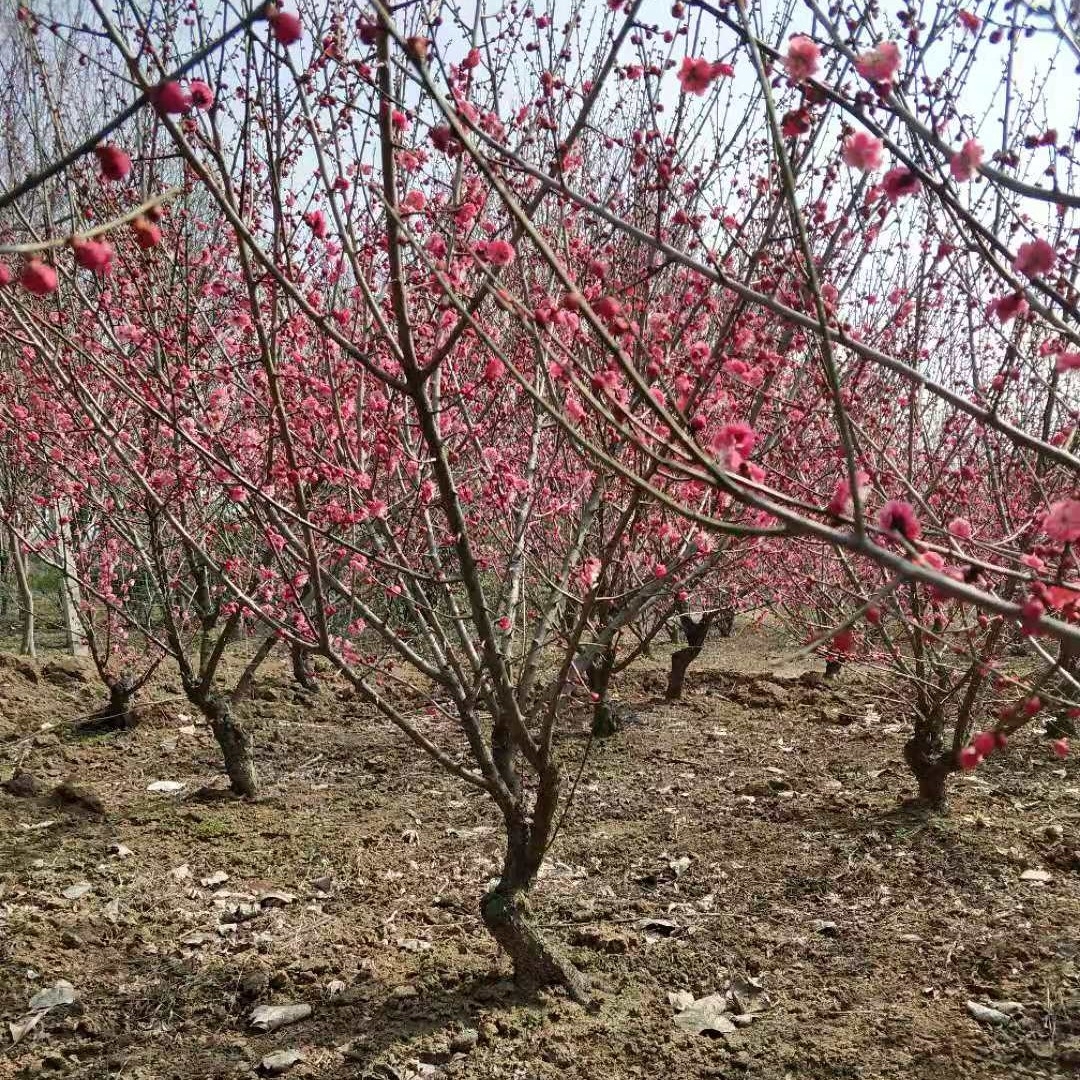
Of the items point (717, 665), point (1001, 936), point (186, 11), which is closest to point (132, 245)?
point (186, 11)

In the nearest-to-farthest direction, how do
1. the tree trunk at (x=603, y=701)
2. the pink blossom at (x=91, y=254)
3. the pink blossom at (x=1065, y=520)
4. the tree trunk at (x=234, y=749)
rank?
1. the pink blossom at (x=91, y=254)
2. the pink blossom at (x=1065, y=520)
3. the tree trunk at (x=234, y=749)
4. the tree trunk at (x=603, y=701)

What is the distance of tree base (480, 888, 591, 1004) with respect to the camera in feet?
9.31

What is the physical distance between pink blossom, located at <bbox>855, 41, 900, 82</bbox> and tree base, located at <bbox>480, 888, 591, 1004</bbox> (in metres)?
2.38

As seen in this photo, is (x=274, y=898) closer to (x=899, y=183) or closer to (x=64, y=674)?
(x=899, y=183)

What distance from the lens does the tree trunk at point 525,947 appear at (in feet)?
9.31

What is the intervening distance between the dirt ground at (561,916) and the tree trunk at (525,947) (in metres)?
0.07

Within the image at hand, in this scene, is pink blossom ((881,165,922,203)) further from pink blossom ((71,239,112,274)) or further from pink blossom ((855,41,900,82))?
pink blossom ((71,239,112,274))

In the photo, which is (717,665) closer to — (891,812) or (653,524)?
(891,812)

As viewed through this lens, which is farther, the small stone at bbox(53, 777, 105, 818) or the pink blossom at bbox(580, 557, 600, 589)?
the small stone at bbox(53, 777, 105, 818)

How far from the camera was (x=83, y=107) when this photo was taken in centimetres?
841

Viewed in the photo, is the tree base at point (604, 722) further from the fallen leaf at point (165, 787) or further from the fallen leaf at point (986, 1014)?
the fallen leaf at point (986, 1014)

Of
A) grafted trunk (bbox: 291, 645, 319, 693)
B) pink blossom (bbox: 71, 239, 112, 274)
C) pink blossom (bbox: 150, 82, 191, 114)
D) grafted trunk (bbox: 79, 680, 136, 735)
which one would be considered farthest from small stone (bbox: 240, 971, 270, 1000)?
grafted trunk (bbox: 291, 645, 319, 693)

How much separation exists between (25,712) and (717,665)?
20.1 ft

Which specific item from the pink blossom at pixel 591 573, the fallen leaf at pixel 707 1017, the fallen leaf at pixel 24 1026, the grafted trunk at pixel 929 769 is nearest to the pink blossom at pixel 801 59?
the pink blossom at pixel 591 573
